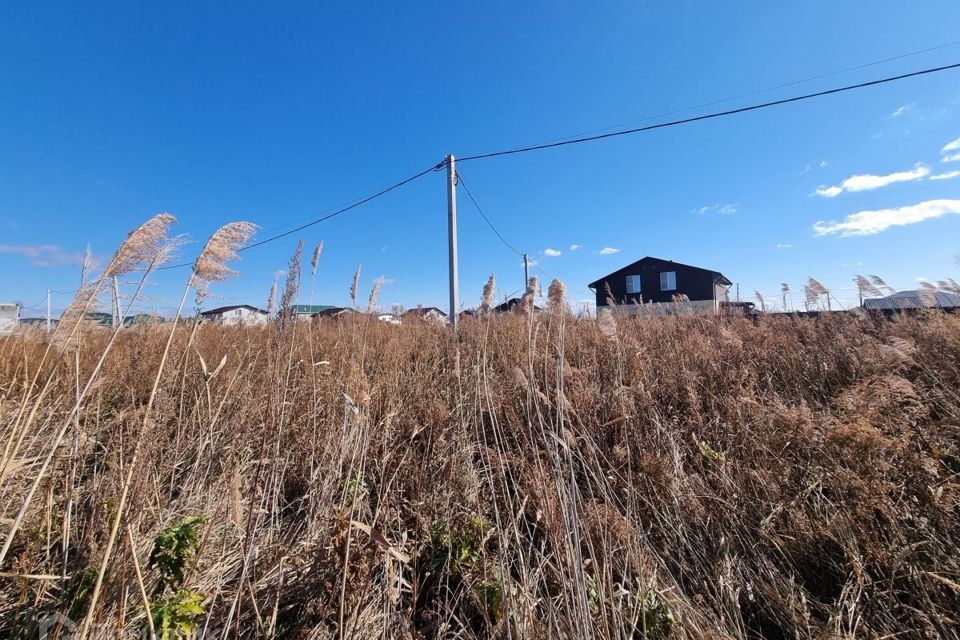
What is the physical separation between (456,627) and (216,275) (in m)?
1.72

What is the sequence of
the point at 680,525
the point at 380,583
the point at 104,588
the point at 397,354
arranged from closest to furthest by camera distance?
the point at 104,588 < the point at 380,583 < the point at 680,525 < the point at 397,354

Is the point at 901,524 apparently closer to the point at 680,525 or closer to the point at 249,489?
the point at 680,525

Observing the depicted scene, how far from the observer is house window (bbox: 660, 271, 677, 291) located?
26.3 m

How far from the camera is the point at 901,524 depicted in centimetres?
146

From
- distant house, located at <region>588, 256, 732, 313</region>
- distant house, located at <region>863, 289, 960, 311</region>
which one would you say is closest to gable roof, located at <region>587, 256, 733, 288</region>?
distant house, located at <region>588, 256, 732, 313</region>

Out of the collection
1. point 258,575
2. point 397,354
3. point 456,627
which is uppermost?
point 397,354

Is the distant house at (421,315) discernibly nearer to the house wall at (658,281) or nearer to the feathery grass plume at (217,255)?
the feathery grass plume at (217,255)

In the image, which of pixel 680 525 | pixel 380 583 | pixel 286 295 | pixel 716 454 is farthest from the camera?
pixel 716 454

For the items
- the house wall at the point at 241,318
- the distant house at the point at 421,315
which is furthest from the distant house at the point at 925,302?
the house wall at the point at 241,318

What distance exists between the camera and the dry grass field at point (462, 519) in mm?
1114

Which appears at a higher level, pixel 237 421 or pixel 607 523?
pixel 237 421

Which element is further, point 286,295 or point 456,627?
point 286,295

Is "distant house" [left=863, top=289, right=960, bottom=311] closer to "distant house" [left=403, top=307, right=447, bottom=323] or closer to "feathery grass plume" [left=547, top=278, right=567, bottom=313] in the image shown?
"feathery grass plume" [left=547, top=278, right=567, bottom=313]

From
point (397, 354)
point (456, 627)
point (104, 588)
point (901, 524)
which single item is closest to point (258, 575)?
point (104, 588)
